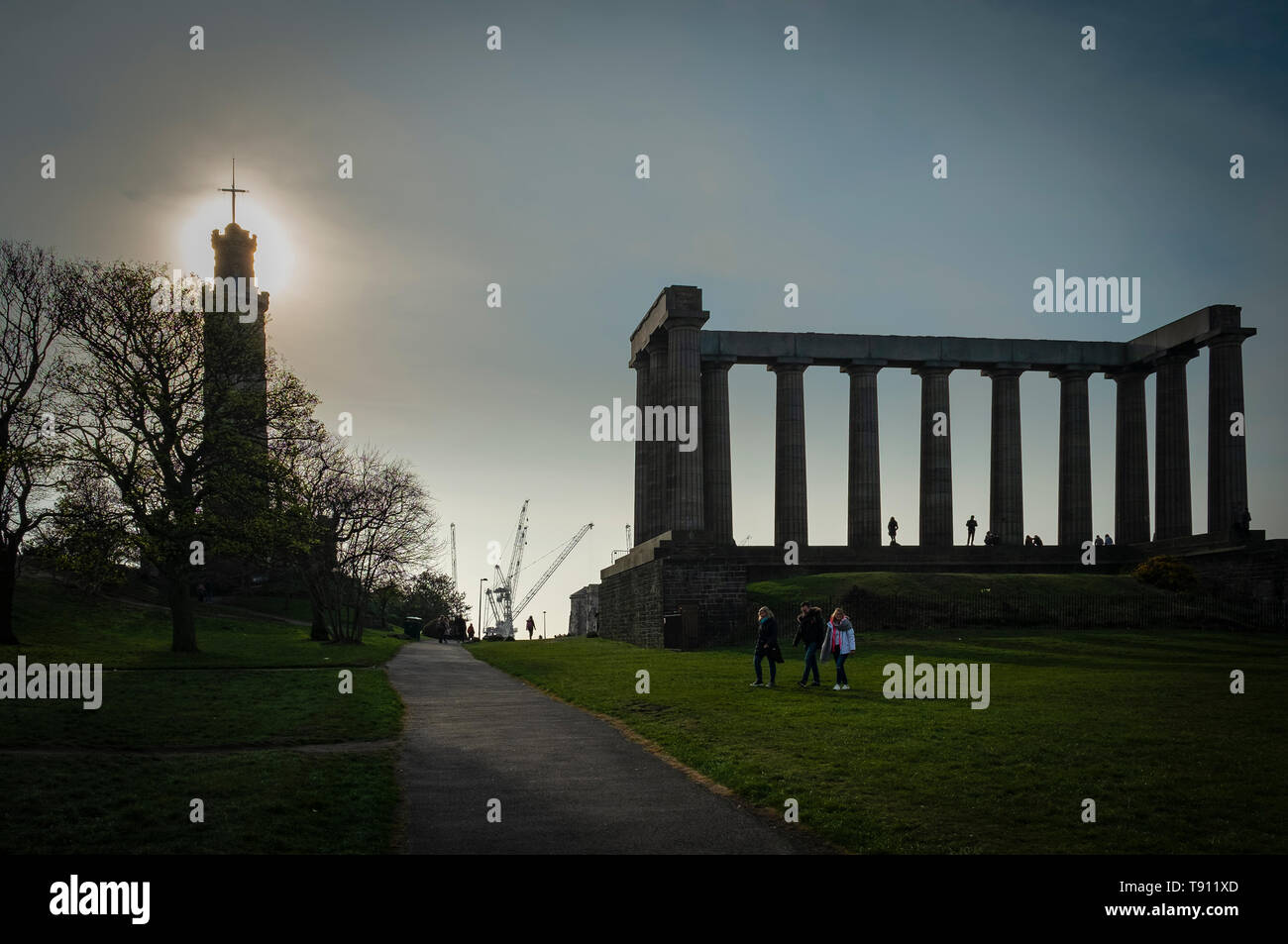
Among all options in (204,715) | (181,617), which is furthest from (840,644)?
(181,617)

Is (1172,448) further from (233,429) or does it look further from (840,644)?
(233,429)

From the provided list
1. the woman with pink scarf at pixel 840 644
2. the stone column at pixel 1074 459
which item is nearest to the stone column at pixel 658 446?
the stone column at pixel 1074 459

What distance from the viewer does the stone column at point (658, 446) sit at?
2516 inches

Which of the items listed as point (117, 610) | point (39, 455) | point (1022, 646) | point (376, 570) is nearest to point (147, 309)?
point (39, 455)

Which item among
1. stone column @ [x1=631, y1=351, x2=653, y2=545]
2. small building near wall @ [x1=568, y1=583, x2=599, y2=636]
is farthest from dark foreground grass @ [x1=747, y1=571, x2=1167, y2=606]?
small building near wall @ [x1=568, y1=583, x2=599, y2=636]

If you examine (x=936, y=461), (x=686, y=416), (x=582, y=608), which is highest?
(x=686, y=416)

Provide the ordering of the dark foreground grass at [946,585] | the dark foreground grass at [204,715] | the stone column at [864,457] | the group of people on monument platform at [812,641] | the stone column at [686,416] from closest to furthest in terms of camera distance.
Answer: the dark foreground grass at [204,715], the group of people on monument platform at [812,641], the dark foreground grass at [946,585], the stone column at [686,416], the stone column at [864,457]

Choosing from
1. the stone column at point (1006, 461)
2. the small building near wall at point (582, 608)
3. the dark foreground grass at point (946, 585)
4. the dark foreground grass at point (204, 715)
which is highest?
the stone column at point (1006, 461)

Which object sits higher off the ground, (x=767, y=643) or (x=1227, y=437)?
(x=1227, y=437)

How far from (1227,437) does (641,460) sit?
122 ft

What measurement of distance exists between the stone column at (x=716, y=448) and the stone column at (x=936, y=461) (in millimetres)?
13387

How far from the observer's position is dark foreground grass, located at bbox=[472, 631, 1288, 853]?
40.2ft

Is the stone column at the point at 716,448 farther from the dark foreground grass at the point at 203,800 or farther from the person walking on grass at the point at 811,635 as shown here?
the dark foreground grass at the point at 203,800

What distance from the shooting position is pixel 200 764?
674 inches
